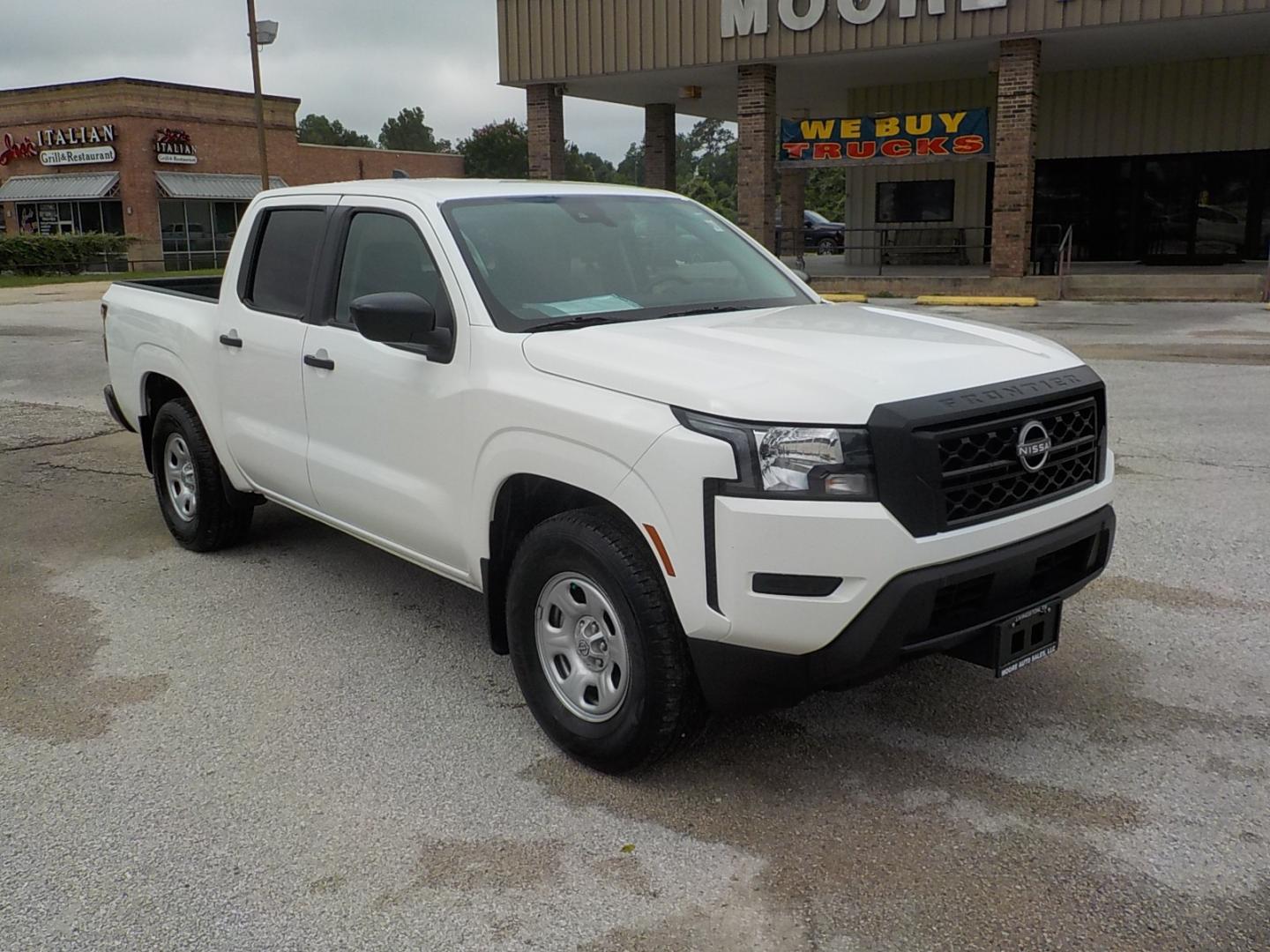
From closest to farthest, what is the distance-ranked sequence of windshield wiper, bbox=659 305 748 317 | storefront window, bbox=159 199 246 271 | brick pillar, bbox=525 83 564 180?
windshield wiper, bbox=659 305 748 317
brick pillar, bbox=525 83 564 180
storefront window, bbox=159 199 246 271

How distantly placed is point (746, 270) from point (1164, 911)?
2.98 m

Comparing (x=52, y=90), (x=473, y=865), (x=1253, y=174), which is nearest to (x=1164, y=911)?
(x=473, y=865)

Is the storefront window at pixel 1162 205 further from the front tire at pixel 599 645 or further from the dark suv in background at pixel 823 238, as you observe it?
the front tire at pixel 599 645

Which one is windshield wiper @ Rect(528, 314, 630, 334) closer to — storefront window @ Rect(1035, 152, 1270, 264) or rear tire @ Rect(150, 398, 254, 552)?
rear tire @ Rect(150, 398, 254, 552)

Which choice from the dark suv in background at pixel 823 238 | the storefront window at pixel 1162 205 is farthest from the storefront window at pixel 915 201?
the dark suv in background at pixel 823 238

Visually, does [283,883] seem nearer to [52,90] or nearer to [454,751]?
[454,751]

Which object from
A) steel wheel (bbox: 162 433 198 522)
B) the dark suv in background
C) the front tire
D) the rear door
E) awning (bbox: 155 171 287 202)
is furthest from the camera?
awning (bbox: 155 171 287 202)

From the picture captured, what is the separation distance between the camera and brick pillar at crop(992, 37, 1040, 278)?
829 inches

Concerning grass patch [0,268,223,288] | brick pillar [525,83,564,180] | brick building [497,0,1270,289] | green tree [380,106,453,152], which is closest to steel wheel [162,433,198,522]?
brick building [497,0,1270,289]

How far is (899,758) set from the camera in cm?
385

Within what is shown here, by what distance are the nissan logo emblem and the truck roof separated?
228cm

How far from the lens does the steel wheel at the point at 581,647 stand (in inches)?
143

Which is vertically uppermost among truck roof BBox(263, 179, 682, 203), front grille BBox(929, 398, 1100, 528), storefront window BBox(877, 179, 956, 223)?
storefront window BBox(877, 179, 956, 223)

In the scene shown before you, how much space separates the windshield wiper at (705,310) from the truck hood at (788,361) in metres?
0.07
